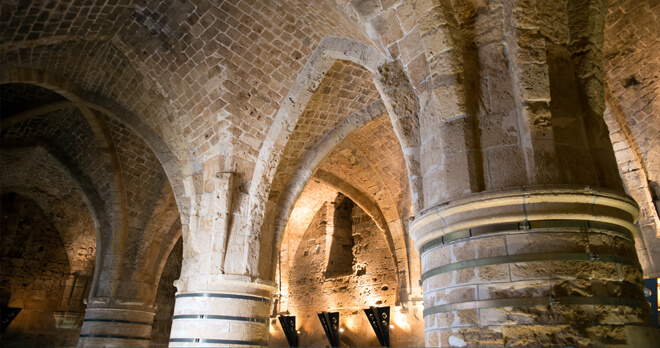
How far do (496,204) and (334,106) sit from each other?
4104 mm

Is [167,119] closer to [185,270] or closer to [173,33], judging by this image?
[173,33]

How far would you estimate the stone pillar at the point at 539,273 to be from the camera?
2205mm

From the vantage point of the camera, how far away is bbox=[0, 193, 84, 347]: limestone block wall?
11.0m

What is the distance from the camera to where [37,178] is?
10109 mm

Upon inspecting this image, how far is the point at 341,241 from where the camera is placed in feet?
35.8

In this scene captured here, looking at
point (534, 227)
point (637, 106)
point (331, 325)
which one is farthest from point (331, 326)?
point (534, 227)

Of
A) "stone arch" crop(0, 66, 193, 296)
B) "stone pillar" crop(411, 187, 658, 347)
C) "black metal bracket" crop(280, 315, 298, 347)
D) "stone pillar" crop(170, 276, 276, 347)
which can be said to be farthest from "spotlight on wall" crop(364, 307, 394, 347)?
"stone pillar" crop(411, 187, 658, 347)

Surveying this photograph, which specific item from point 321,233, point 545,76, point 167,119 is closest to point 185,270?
point 167,119

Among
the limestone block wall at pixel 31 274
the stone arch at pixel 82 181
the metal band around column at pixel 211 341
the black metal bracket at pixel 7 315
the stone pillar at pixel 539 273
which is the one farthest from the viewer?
the limestone block wall at pixel 31 274

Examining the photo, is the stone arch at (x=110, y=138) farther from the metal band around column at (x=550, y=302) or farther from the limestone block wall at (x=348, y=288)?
the metal band around column at (x=550, y=302)

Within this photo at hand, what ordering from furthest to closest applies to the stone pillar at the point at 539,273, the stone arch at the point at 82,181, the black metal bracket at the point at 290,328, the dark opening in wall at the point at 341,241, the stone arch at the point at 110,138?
the dark opening in wall at the point at 341,241
the black metal bracket at the point at 290,328
the stone arch at the point at 82,181
the stone arch at the point at 110,138
the stone pillar at the point at 539,273

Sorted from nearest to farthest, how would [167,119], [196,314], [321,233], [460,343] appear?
[460,343] < [196,314] < [167,119] < [321,233]

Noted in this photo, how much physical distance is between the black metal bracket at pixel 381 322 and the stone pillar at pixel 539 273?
6390 mm

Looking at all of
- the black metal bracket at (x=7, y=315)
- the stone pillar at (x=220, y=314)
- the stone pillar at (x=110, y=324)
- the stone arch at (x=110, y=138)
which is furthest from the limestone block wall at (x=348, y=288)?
the black metal bracket at (x=7, y=315)
